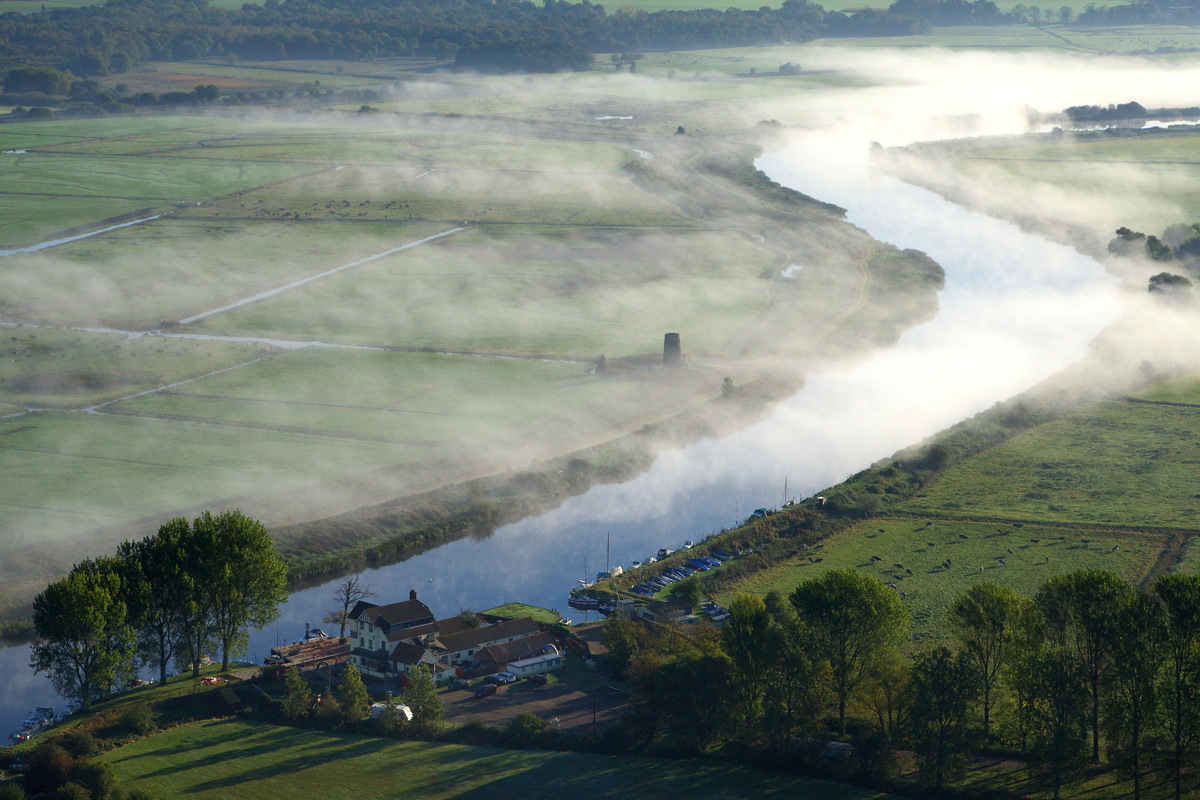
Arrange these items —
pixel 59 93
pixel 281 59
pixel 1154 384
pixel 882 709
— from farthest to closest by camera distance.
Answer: pixel 281 59, pixel 59 93, pixel 1154 384, pixel 882 709

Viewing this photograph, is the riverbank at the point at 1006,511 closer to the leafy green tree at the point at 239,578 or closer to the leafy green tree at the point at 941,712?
the leafy green tree at the point at 941,712

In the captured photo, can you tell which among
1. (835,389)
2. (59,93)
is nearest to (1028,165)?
(835,389)

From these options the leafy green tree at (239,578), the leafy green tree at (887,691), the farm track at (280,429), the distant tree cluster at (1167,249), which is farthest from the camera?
the distant tree cluster at (1167,249)

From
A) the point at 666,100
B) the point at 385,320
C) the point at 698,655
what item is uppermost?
the point at 666,100

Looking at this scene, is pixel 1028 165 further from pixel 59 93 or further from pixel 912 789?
pixel 59 93

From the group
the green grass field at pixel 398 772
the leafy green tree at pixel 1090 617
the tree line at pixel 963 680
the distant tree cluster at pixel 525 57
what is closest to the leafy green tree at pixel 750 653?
the tree line at pixel 963 680

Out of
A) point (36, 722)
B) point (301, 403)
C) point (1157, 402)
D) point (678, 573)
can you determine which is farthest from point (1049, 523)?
point (36, 722)
